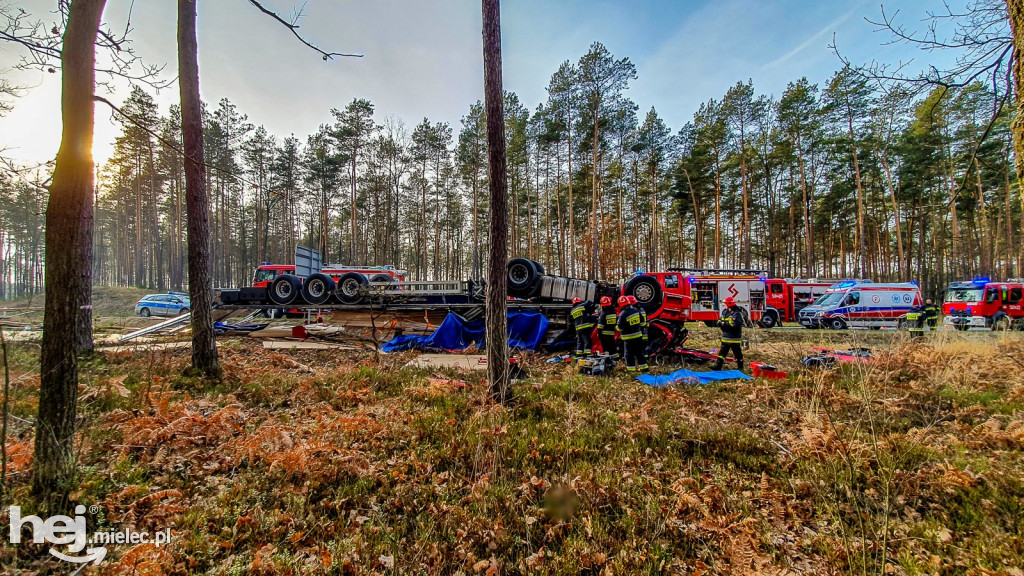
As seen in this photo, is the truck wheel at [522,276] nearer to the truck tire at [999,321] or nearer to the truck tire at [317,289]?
the truck tire at [317,289]

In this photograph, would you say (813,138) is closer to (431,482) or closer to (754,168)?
(754,168)

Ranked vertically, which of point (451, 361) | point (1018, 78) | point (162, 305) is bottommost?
point (451, 361)

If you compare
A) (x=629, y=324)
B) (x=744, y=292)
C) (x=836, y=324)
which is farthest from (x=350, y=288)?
(x=836, y=324)

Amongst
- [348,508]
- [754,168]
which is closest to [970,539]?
[348,508]

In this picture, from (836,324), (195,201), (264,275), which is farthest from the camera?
(264,275)

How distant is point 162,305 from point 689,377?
26.5 metres

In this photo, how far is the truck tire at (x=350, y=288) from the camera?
11242 millimetres

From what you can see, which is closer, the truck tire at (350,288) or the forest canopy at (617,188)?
the truck tire at (350,288)

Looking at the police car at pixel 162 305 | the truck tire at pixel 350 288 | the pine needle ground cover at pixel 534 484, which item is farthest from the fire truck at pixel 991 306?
the police car at pixel 162 305

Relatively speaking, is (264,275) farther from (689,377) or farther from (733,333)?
(733,333)

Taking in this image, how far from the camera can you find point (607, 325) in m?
8.08

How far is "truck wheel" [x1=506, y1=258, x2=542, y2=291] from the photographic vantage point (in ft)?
33.4

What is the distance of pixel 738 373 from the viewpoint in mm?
6594

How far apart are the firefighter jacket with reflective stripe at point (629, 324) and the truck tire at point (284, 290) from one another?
1015cm
